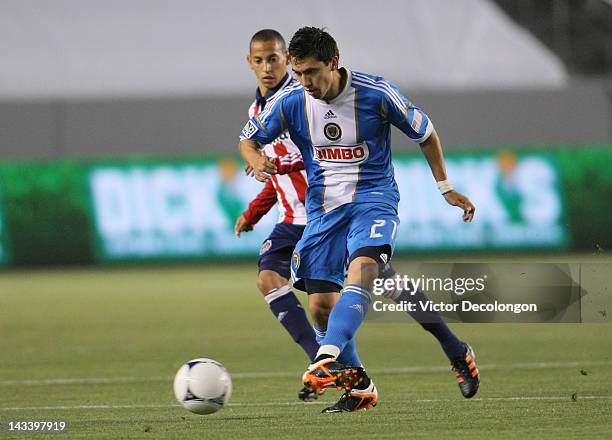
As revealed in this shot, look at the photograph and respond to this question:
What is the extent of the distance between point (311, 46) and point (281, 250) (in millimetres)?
1829

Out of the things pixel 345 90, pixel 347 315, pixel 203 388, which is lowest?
pixel 203 388

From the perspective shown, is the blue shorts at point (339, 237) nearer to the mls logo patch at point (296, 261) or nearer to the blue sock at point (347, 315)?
the mls logo patch at point (296, 261)

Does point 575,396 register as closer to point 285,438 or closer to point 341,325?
point 341,325

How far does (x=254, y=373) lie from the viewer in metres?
9.71

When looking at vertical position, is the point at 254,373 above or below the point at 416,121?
below

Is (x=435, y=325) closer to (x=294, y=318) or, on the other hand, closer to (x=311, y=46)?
(x=294, y=318)

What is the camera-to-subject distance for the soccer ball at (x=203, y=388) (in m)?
7.07

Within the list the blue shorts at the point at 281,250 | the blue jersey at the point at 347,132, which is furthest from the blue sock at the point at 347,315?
the blue shorts at the point at 281,250

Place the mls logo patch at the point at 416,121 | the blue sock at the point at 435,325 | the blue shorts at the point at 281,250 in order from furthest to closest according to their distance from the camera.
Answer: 1. the blue shorts at the point at 281,250
2. the blue sock at the point at 435,325
3. the mls logo patch at the point at 416,121

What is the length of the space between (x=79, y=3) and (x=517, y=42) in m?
8.39

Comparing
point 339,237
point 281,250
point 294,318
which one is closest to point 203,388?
point 339,237

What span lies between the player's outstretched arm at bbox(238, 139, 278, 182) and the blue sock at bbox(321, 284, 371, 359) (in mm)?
734

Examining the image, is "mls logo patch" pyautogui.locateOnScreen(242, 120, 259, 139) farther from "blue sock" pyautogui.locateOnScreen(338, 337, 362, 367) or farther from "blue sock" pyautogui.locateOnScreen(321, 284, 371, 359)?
"blue sock" pyautogui.locateOnScreen(338, 337, 362, 367)

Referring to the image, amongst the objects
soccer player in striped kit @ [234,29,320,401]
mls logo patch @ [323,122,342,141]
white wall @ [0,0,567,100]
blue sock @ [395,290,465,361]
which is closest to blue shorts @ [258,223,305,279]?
soccer player in striped kit @ [234,29,320,401]
